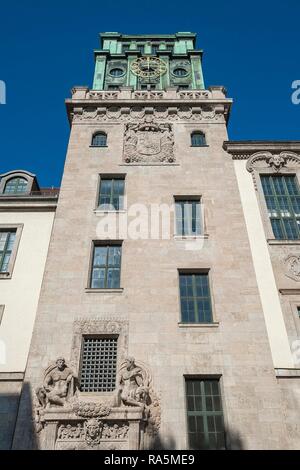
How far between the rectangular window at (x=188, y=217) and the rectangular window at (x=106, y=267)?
11.7 feet

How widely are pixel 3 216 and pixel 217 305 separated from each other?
12957 millimetres

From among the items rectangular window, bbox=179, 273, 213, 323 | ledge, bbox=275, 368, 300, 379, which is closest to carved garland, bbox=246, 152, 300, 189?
rectangular window, bbox=179, 273, 213, 323

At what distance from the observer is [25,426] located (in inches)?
601

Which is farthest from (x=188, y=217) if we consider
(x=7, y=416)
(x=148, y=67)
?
(x=148, y=67)

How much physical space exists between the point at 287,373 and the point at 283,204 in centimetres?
980

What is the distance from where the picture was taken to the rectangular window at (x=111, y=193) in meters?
23.2

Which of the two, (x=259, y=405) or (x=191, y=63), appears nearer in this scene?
(x=259, y=405)

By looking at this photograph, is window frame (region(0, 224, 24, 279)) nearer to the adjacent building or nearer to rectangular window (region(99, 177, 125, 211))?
the adjacent building

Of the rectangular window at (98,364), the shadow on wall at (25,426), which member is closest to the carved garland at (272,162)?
the rectangular window at (98,364)
